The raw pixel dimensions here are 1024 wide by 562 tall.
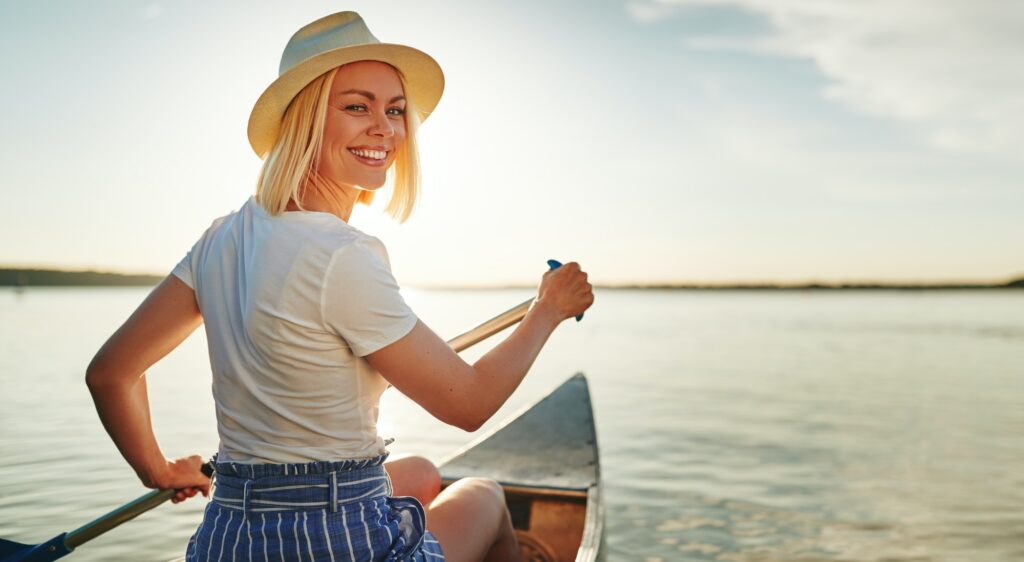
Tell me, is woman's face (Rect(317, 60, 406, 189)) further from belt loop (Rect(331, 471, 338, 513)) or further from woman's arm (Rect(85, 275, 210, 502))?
belt loop (Rect(331, 471, 338, 513))

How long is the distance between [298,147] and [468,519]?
124 centimetres

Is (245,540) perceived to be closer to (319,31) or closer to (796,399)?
(319,31)

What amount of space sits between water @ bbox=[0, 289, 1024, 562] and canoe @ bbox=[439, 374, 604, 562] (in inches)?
55.6

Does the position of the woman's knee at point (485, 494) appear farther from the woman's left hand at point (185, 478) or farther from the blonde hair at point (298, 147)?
the blonde hair at point (298, 147)

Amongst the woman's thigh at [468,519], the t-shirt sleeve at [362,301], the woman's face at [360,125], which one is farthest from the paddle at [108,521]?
the t-shirt sleeve at [362,301]

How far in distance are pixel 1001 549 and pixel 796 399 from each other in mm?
8741

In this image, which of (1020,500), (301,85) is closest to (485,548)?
(301,85)

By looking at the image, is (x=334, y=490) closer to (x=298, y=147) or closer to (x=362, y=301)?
(x=362, y=301)

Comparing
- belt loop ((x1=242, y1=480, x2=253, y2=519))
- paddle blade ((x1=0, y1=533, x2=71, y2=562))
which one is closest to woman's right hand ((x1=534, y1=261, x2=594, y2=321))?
belt loop ((x1=242, y1=480, x2=253, y2=519))

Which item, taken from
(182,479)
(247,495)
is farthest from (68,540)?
(247,495)

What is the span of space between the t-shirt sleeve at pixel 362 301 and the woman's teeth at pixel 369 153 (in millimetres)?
428

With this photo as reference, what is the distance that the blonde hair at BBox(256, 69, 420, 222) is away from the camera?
6.22 ft

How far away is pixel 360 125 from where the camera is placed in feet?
6.84

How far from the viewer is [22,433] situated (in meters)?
10.6
